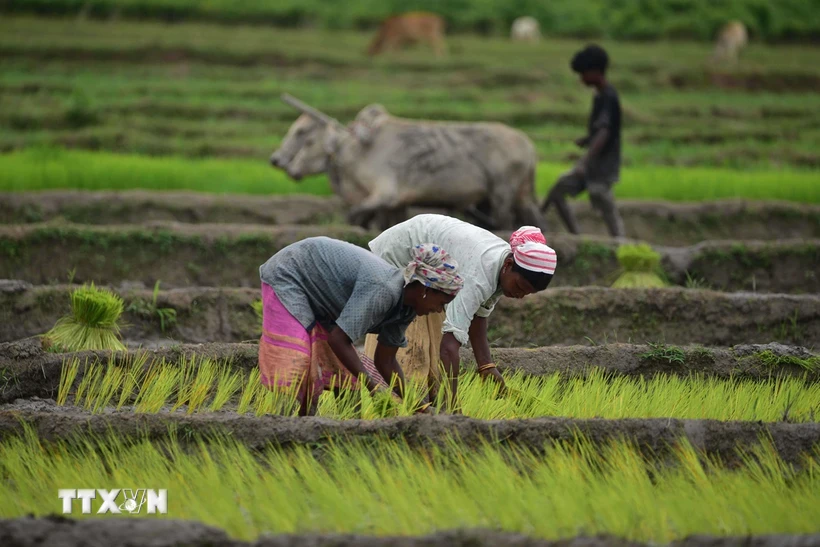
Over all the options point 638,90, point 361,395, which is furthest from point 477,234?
point 638,90

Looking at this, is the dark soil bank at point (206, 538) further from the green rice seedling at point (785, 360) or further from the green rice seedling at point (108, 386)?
the green rice seedling at point (785, 360)

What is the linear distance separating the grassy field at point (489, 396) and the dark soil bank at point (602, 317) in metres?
1.64

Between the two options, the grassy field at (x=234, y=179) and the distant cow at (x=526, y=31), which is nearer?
the grassy field at (x=234, y=179)

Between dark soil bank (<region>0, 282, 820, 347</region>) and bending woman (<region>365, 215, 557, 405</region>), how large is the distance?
269 cm

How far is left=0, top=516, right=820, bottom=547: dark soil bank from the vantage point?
151 inches

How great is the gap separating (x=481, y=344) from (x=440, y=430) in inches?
28.8

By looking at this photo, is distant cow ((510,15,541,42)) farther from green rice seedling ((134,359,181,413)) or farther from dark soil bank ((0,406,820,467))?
dark soil bank ((0,406,820,467))

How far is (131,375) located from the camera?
6320 mm

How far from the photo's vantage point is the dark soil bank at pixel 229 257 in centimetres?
957

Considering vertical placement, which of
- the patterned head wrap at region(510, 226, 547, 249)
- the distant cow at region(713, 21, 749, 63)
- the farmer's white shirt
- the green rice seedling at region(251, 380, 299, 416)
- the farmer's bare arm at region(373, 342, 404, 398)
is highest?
the patterned head wrap at region(510, 226, 547, 249)

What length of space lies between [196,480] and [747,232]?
355 inches

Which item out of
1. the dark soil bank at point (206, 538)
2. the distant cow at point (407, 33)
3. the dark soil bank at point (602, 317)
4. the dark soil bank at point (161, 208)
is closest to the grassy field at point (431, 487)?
the dark soil bank at point (206, 538)

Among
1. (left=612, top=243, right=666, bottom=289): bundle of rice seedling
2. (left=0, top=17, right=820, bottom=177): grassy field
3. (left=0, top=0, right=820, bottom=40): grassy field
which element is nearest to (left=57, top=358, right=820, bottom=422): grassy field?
(left=612, top=243, right=666, bottom=289): bundle of rice seedling

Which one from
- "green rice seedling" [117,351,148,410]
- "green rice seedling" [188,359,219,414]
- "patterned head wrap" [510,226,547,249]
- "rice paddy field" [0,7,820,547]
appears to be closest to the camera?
"rice paddy field" [0,7,820,547]
